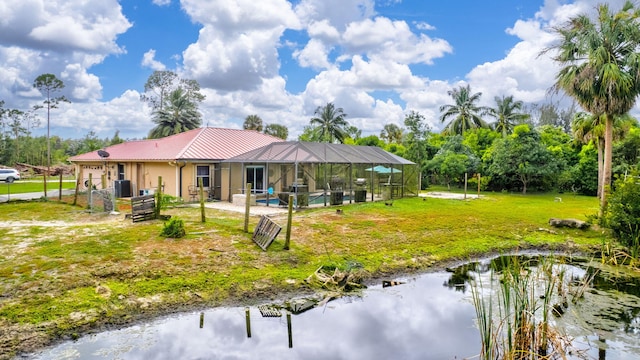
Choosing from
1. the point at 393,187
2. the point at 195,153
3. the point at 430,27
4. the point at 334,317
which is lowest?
the point at 334,317

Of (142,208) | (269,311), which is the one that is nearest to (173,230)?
(142,208)

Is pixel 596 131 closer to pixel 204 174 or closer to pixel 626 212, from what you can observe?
pixel 626 212

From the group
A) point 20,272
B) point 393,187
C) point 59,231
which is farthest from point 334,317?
point 393,187

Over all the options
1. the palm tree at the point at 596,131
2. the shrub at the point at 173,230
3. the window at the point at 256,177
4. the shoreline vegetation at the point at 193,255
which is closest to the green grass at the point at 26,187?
the shoreline vegetation at the point at 193,255

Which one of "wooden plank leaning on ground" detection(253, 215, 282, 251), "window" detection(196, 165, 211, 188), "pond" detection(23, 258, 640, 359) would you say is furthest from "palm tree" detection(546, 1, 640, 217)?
"window" detection(196, 165, 211, 188)

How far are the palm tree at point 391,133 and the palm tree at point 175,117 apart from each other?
25860 millimetres

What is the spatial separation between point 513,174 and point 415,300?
72.9ft

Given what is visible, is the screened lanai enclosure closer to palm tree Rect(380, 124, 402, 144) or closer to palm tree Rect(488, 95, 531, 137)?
palm tree Rect(488, 95, 531, 137)

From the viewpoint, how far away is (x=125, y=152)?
2233cm

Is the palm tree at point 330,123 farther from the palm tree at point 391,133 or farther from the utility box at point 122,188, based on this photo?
the utility box at point 122,188

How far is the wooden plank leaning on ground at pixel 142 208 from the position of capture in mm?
12938

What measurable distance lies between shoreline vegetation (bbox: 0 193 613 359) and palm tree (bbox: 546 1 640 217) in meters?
4.54

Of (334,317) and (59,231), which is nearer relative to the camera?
(334,317)

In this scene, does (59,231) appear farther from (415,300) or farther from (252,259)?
(415,300)
